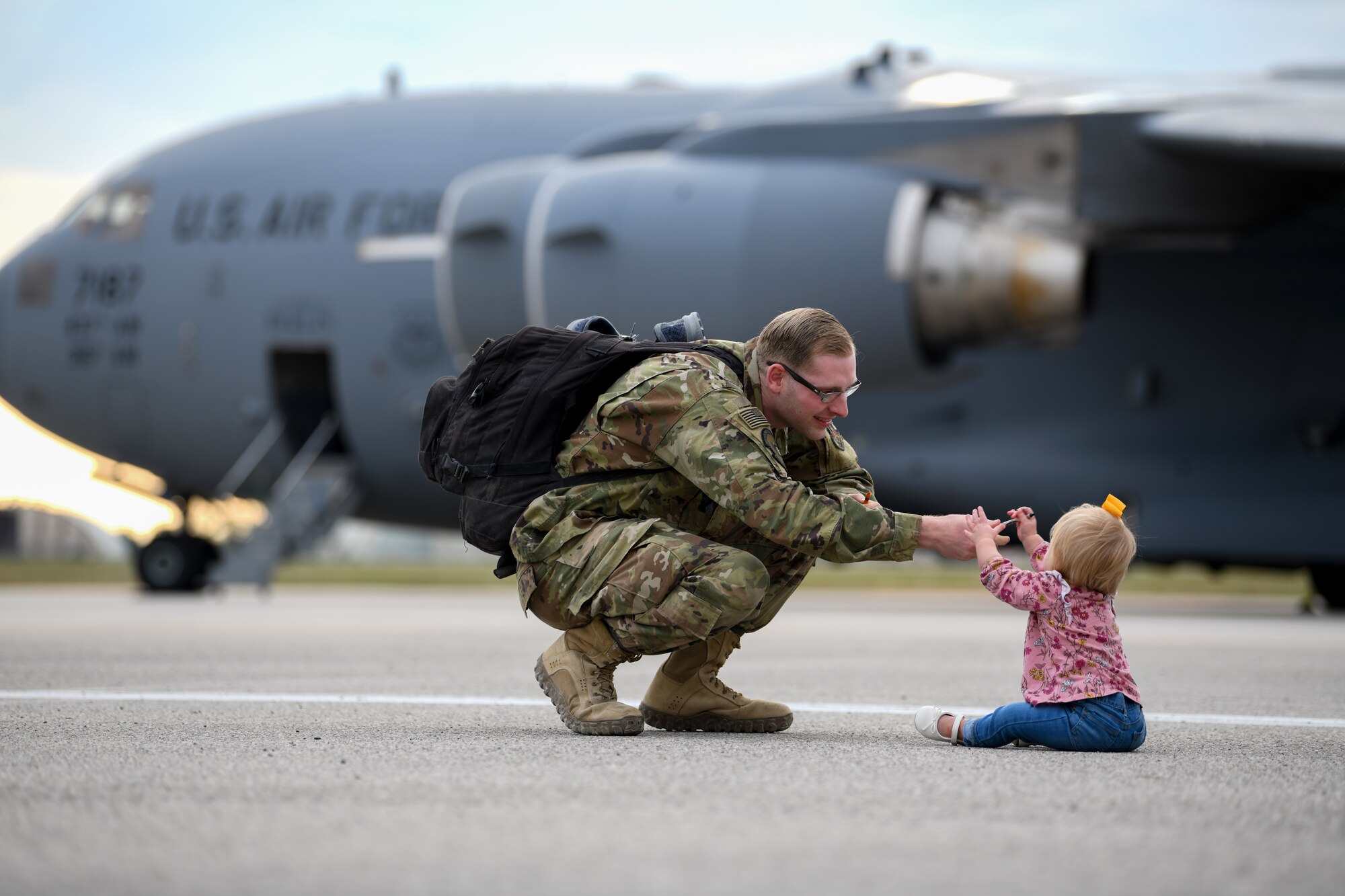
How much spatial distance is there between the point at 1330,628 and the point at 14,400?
41.6ft

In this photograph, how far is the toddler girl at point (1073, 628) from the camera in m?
3.62

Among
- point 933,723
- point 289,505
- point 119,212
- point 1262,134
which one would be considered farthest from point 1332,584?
point 119,212

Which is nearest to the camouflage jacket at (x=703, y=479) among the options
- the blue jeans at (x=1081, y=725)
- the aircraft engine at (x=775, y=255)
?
the blue jeans at (x=1081, y=725)

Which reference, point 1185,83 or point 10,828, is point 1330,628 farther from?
point 10,828

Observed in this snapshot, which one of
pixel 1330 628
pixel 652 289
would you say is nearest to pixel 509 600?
pixel 652 289

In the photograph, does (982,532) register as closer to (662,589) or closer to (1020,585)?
(1020,585)

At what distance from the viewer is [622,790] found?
2920 millimetres

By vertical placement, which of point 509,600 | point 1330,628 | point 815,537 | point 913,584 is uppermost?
point 815,537

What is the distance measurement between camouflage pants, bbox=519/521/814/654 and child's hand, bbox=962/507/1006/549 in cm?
51

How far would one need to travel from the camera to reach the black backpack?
4043 millimetres

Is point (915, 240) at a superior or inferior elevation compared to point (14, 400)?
superior

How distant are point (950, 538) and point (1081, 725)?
0.53 metres

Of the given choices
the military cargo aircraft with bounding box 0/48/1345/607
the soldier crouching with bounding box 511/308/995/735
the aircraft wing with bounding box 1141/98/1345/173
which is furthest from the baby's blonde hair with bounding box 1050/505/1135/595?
the aircraft wing with bounding box 1141/98/1345/173

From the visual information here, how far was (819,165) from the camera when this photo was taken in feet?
38.6
